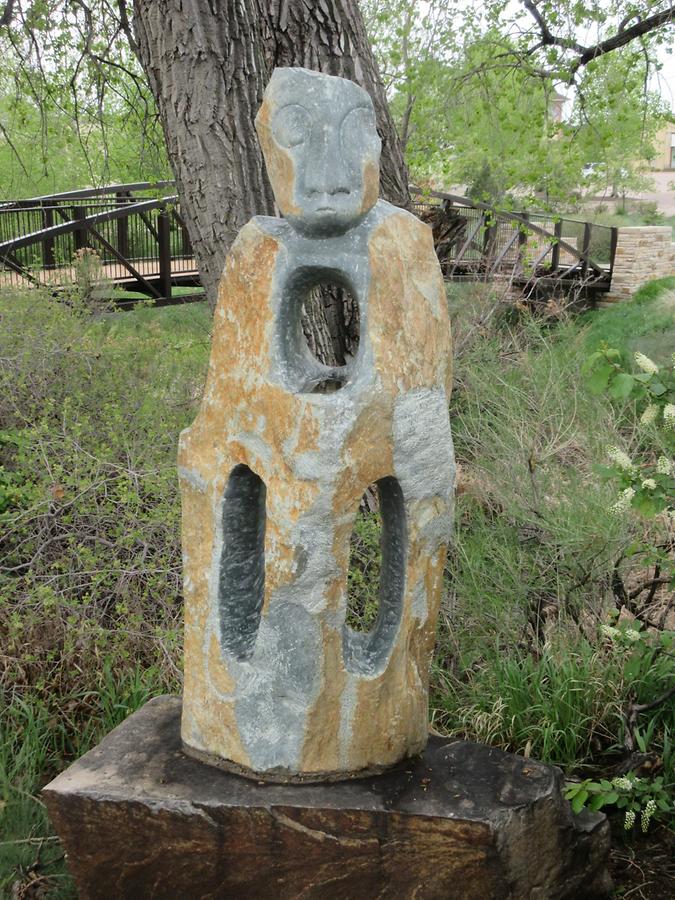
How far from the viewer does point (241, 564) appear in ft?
8.61

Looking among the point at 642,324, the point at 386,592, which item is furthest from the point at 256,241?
the point at 642,324

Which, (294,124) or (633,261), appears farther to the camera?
(633,261)

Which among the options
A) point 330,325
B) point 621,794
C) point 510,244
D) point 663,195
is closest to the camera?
point 621,794

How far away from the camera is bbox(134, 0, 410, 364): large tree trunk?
12.8ft

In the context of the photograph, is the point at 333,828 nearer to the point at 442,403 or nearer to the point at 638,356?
the point at 442,403

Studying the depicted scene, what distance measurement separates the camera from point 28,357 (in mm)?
5270

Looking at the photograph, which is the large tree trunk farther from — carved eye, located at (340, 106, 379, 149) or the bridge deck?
the bridge deck

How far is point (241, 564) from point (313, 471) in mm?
454

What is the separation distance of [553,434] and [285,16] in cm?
275

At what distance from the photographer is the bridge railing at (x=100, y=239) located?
8.46 m

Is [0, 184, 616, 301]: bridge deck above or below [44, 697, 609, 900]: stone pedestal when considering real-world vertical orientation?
above

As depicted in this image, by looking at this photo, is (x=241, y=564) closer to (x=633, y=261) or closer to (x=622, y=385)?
(x=622, y=385)

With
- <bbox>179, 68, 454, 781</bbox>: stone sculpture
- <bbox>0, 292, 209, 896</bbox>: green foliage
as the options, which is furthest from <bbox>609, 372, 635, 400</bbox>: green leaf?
<bbox>0, 292, 209, 896</bbox>: green foliage

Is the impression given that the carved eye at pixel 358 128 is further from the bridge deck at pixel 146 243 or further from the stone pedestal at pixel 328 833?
the bridge deck at pixel 146 243
